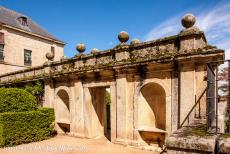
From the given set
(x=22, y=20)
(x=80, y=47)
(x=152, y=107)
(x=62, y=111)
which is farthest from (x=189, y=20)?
(x=22, y=20)

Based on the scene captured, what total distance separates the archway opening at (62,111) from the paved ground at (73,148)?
1.81 metres

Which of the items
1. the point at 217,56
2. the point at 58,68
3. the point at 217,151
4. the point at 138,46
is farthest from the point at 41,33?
the point at 217,151

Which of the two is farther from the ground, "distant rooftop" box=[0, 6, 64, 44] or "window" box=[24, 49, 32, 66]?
"distant rooftop" box=[0, 6, 64, 44]

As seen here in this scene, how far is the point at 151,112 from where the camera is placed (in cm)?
846

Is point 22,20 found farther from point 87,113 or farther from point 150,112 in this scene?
point 150,112

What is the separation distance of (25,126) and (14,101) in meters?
1.48

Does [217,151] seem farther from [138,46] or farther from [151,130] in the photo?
[138,46]

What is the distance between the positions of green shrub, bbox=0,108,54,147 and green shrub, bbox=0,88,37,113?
72cm

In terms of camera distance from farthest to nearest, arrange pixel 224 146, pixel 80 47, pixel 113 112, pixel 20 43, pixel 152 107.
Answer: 1. pixel 20 43
2. pixel 80 47
3. pixel 113 112
4. pixel 152 107
5. pixel 224 146

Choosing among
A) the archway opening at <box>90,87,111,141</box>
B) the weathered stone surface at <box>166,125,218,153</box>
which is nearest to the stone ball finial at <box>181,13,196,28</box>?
the weathered stone surface at <box>166,125,218,153</box>

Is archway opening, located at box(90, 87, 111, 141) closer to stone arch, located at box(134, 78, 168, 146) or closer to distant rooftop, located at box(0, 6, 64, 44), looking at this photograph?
stone arch, located at box(134, 78, 168, 146)

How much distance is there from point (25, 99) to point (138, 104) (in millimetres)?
6047

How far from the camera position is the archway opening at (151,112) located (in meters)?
8.02

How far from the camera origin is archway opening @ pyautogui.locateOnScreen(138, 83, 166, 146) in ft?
26.3
